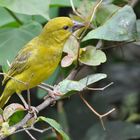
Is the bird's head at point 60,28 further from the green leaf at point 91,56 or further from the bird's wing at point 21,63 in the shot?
the green leaf at point 91,56

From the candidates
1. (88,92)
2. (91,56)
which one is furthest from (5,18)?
(88,92)

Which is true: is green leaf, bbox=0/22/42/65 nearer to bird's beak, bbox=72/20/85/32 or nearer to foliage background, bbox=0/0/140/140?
foliage background, bbox=0/0/140/140

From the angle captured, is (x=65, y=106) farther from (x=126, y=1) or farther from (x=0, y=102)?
(x=126, y=1)

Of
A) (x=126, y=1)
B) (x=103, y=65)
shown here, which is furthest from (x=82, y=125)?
(x=126, y=1)

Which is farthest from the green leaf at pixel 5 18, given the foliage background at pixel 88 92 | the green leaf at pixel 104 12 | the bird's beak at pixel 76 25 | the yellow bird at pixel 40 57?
the green leaf at pixel 104 12

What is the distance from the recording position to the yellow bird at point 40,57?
3.27 m

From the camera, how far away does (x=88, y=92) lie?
413cm

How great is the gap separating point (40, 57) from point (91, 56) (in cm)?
67

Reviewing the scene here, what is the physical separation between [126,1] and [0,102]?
1002mm

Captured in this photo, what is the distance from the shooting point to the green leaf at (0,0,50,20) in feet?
8.98

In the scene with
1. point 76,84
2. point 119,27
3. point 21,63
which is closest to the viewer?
point 76,84

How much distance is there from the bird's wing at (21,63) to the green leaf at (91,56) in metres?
0.55

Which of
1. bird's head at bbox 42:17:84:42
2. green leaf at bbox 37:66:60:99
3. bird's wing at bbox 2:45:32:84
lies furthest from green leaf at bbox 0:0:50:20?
green leaf at bbox 37:66:60:99

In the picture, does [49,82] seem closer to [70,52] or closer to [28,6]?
[70,52]
